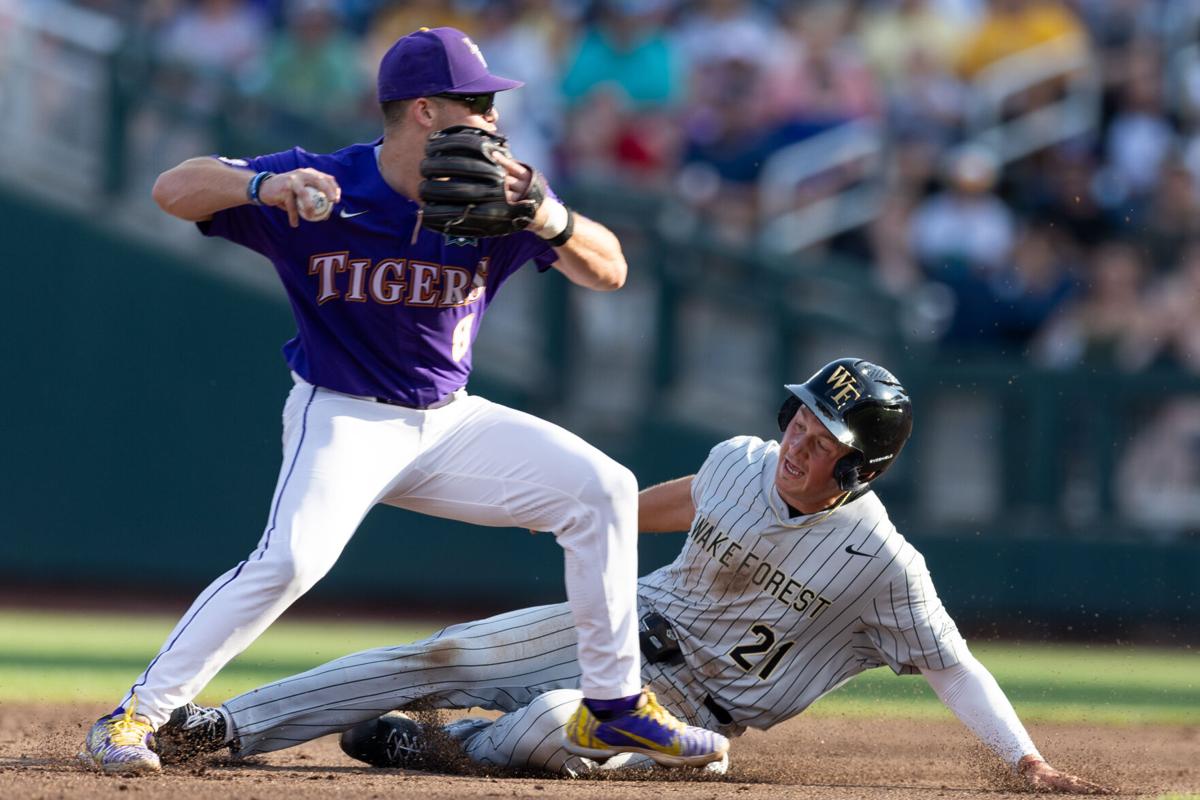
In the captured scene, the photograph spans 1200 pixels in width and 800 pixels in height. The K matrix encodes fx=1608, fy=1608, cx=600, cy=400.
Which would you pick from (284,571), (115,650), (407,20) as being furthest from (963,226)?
(284,571)

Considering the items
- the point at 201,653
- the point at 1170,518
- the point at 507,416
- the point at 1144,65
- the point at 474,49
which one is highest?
the point at 1144,65

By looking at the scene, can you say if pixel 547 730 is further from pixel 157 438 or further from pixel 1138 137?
pixel 1138 137

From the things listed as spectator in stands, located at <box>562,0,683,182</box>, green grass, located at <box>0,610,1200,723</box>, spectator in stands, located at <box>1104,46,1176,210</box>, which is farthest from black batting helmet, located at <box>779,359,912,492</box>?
spectator in stands, located at <box>1104,46,1176,210</box>

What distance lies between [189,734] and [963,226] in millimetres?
6857

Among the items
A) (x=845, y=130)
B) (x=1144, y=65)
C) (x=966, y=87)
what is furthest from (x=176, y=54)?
(x=1144, y=65)

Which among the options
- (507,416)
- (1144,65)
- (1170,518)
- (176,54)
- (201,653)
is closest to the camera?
(201,653)

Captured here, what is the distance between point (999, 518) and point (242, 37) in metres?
5.98

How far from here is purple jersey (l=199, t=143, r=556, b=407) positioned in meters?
4.23

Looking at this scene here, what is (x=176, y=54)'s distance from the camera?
33.1 feet

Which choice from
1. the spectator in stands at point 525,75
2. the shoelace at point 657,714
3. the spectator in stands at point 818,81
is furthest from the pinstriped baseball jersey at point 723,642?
the spectator in stands at point 818,81

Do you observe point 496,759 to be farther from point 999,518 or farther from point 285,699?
point 999,518

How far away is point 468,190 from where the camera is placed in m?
3.91

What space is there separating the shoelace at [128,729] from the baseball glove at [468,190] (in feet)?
4.74

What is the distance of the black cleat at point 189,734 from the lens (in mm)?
4375
